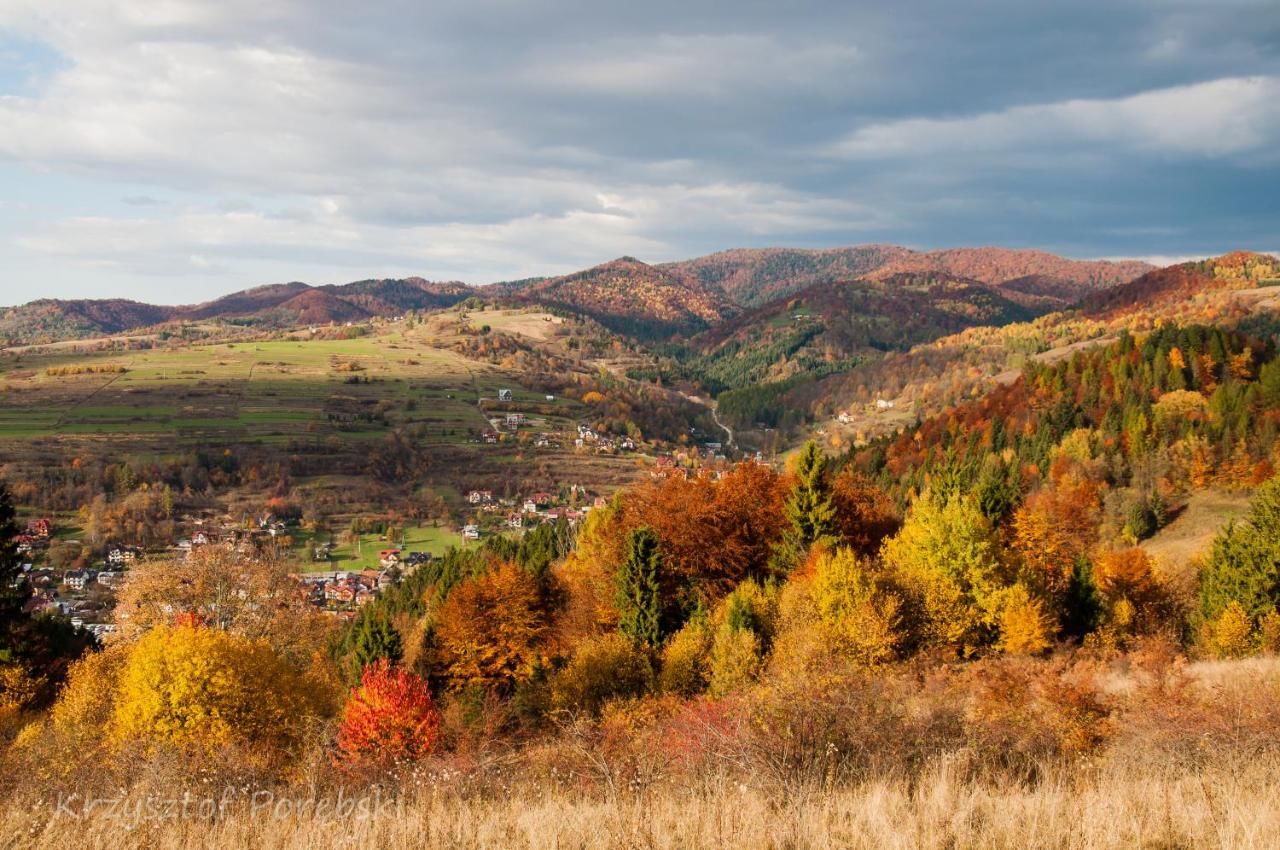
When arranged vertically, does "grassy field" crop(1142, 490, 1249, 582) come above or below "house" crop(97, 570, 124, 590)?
above

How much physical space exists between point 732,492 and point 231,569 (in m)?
35.1

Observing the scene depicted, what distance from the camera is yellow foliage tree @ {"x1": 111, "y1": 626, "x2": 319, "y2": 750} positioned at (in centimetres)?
3091

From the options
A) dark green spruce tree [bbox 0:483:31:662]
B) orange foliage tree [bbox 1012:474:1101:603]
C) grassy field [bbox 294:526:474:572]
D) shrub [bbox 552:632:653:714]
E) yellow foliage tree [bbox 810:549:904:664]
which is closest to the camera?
A: yellow foliage tree [bbox 810:549:904:664]

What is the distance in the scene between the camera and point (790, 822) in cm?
717

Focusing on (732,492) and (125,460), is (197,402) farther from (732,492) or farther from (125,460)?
(732,492)

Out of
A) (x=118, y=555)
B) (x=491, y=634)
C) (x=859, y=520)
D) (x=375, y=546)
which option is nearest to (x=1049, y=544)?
(x=859, y=520)

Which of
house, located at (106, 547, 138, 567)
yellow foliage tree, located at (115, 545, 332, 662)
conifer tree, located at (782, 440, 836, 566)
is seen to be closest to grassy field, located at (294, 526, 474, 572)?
house, located at (106, 547, 138, 567)

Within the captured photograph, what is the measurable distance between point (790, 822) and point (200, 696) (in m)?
32.5

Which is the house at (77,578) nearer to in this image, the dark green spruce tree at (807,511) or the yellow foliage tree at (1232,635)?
the dark green spruce tree at (807,511)

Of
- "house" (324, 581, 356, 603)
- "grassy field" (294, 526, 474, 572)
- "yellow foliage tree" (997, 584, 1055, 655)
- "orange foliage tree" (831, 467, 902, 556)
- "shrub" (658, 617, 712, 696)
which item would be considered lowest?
"grassy field" (294, 526, 474, 572)

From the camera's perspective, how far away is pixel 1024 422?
128750 millimetres

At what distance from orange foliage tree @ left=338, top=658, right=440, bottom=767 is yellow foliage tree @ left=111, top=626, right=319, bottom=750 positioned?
→ 2.11 metres

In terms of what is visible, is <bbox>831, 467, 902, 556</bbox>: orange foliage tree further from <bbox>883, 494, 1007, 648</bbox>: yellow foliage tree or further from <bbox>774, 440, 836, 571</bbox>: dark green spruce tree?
<bbox>883, 494, 1007, 648</bbox>: yellow foliage tree

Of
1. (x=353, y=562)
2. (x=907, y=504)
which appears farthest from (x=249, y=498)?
(x=907, y=504)
